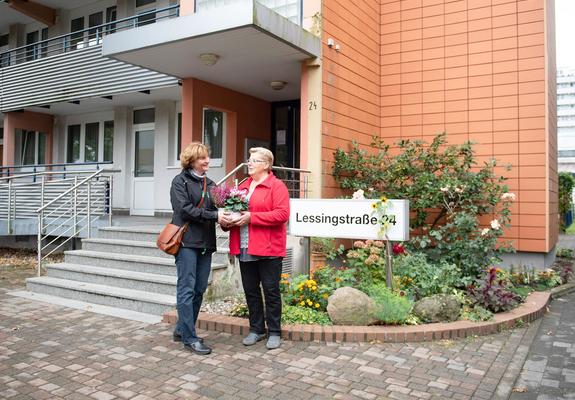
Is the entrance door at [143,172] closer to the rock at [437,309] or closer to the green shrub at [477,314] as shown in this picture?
the rock at [437,309]

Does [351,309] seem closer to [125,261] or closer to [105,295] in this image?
[105,295]

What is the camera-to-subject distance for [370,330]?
465 cm

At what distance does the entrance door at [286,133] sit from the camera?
1119cm

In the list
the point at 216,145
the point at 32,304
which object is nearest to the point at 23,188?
the point at 216,145

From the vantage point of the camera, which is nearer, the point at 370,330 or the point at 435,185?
the point at 370,330

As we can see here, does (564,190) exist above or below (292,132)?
below

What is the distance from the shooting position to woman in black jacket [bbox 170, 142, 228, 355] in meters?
4.24

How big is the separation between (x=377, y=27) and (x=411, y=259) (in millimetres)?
5646

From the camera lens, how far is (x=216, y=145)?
10742mm

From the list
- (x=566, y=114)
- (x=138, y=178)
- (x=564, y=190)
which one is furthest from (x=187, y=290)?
(x=566, y=114)

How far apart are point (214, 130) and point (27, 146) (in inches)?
361

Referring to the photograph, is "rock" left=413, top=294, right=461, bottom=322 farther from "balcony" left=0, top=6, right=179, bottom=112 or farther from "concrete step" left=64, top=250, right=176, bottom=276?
"balcony" left=0, top=6, right=179, bottom=112

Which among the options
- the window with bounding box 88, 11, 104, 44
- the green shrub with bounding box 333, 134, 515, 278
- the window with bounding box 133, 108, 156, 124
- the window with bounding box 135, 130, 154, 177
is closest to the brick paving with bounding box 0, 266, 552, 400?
the green shrub with bounding box 333, 134, 515, 278

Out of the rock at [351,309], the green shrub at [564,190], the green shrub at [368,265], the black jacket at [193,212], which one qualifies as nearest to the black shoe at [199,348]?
the black jacket at [193,212]
